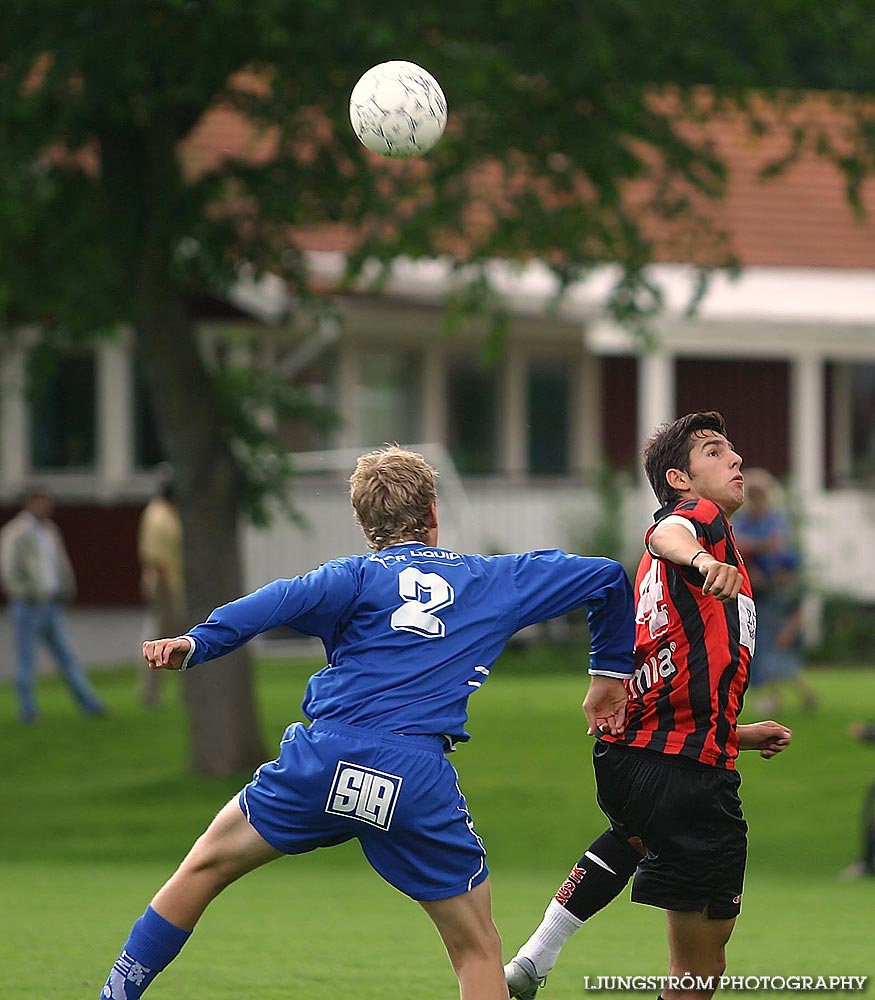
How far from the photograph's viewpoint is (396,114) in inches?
336

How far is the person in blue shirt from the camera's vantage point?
5.28m

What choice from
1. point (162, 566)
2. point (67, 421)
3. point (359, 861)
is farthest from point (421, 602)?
point (67, 421)

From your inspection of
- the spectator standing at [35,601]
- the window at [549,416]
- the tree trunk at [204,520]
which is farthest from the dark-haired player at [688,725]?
the window at [549,416]

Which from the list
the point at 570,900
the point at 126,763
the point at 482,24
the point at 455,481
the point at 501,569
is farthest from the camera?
the point at 455,481

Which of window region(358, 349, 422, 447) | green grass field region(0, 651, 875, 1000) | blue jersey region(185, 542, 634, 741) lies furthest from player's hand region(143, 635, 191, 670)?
window region(358, 349, 422, 447)

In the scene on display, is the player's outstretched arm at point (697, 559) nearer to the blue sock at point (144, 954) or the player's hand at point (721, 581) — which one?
the player's hand at point (721, 581)

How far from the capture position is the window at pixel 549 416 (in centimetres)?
2552

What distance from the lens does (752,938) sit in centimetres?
859

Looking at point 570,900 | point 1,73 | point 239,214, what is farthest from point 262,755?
point 570,900

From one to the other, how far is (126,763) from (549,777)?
369 centimetres

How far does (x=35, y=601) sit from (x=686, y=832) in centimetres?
1388

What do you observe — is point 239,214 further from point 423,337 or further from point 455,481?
point 423,337

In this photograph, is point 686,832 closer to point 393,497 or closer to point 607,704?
point 607,704

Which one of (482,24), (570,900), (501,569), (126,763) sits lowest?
(126,763)
